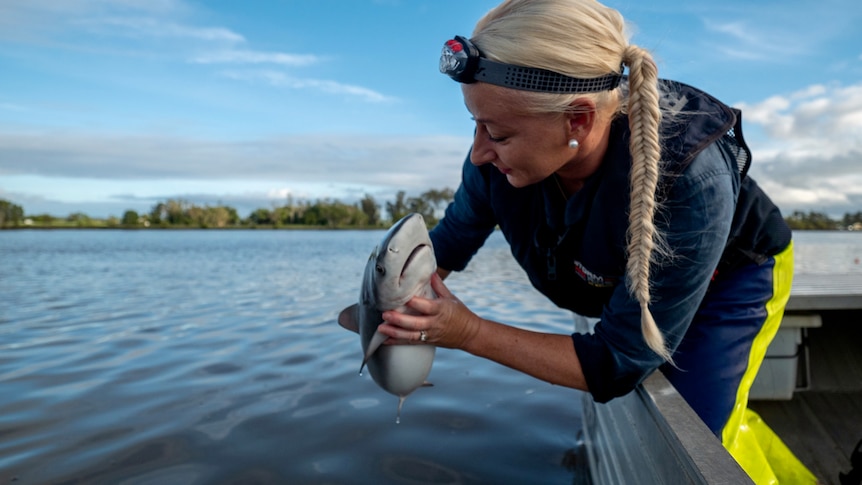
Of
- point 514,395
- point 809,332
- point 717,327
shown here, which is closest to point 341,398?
point 514,395

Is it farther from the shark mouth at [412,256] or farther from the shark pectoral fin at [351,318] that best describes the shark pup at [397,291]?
the shark pectoral fin at [351,318]

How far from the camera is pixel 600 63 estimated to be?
205 centimetres

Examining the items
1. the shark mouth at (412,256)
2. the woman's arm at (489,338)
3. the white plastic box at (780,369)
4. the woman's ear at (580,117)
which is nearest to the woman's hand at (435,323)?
the woman's arm at (489,338)

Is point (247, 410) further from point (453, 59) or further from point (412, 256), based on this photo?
point (453, 59)

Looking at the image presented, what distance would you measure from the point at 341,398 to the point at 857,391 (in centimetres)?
434

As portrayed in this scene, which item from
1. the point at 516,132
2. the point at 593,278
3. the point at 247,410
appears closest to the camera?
the point at 516,132

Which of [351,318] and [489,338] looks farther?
[351,318]

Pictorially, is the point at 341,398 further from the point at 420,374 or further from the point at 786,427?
the point at 786,427

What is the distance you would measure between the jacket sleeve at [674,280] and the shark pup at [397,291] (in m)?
0.73

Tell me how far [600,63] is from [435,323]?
46.4 inches

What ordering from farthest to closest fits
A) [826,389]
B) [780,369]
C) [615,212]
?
1. [826,389]
2. [780,369]
3. [615,212]

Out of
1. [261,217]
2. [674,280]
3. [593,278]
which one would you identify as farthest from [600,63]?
[261,217]

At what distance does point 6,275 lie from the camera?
17500 millimetres

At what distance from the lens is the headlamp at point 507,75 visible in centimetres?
202
